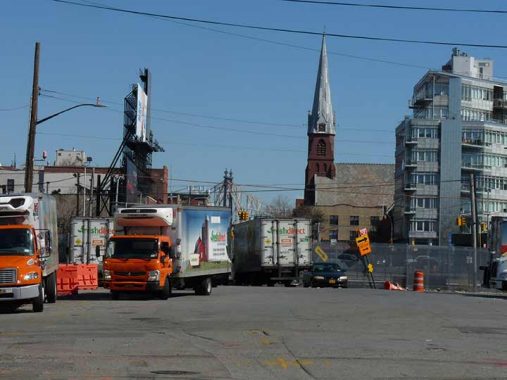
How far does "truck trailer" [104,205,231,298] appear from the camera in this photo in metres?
27.1

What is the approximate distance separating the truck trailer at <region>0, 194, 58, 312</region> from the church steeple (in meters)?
123

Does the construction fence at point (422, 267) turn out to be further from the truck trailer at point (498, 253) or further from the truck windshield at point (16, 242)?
the truck windshield at point (16, 242)

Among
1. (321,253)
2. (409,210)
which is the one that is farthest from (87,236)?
(409,210)

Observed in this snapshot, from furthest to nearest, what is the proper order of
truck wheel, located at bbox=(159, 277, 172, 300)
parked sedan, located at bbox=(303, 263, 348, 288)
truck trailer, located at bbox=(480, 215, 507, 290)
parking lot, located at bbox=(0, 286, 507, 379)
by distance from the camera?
parked sedan, located at bbox=(303, 263, 348, 288) < truck trailer, located at bbox=(480, 215, 507, 290) < truck wheel, located at bbox=(159, 277, 172, 300) < parking lot, located at bbox=(0, 286, 507, 379)

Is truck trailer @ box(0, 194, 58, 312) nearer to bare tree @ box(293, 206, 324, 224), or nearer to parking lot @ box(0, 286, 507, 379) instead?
parking lot @ box(0, 286, 507, 379)

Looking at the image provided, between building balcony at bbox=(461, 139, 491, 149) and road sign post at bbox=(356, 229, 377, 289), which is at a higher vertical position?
building balcony at bbox=(461, 139, 491, 149)

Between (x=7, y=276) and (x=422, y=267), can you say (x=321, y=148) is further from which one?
(x=7, y=276)

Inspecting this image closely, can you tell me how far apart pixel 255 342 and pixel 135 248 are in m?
13.2

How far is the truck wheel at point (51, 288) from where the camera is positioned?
25.8m

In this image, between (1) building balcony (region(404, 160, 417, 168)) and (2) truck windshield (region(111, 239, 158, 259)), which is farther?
(1) building balcony (region(404, 160, 417, 168))

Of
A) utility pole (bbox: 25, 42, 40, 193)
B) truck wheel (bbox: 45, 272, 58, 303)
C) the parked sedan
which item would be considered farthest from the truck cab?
the parked sedan

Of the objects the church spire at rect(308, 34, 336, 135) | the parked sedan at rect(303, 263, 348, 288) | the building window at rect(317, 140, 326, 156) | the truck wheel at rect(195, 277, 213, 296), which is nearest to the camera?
the truck wheel at rect(195, 277, 213, 296)

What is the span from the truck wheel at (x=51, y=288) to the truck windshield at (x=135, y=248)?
226 centimetres

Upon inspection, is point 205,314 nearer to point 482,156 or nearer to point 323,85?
point 482,156
